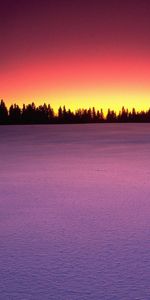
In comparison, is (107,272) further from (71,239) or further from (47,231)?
(47,231)

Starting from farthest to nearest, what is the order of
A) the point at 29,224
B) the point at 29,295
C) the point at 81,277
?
the point at 29,224
the point at 81,277
the point at 29,295

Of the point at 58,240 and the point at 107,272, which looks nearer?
the point at 107,272

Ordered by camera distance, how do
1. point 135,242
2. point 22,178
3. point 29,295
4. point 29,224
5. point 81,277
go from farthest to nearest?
point 22,178 → point 29,224 → point 135,242 → point 81,277 → point 29,295

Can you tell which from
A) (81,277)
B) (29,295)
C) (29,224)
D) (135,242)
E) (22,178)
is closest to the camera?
(29,295)

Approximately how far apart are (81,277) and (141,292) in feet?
1.40

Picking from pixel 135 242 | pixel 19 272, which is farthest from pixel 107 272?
pixel 135 242

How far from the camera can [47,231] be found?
4.07 metres

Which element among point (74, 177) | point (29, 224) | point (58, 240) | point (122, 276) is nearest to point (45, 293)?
point (122, 276)

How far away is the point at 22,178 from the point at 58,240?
466 centimetres

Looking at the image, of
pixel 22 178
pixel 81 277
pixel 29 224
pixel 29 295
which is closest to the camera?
pixel 29 295

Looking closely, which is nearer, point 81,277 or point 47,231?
point 81,277

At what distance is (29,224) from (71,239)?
2.46 ft

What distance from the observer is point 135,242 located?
363 cm

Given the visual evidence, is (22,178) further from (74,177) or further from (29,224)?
(29,224)
